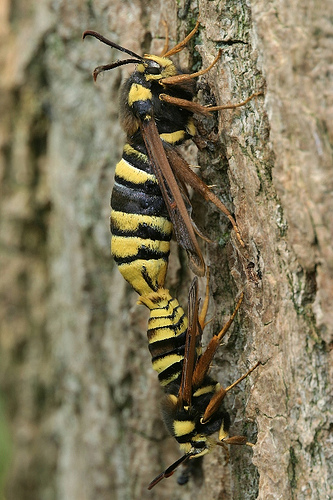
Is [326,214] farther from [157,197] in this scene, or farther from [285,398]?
[157,197]

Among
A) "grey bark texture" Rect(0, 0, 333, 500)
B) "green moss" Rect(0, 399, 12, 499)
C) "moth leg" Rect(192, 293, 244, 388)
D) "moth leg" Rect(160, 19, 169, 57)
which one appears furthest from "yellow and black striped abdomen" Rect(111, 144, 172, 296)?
"green moss" Rect(0, 399, 12, 499)

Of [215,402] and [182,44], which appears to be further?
[182,44]

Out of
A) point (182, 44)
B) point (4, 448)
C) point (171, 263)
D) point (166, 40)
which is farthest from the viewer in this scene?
point (4, 448)

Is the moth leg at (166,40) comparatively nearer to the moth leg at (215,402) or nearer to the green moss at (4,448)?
the moth leg at (215,402)

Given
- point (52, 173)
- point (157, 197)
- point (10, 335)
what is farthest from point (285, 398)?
point (10, 335)

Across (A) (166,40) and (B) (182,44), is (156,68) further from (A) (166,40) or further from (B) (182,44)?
(A) (166,40)

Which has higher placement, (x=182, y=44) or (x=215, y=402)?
(x=182, y=44)

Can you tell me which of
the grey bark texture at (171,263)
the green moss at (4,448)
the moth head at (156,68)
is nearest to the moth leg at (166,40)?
the grey bark texture at (171,263)

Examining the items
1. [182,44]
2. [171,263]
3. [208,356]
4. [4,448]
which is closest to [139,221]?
[171,263]
